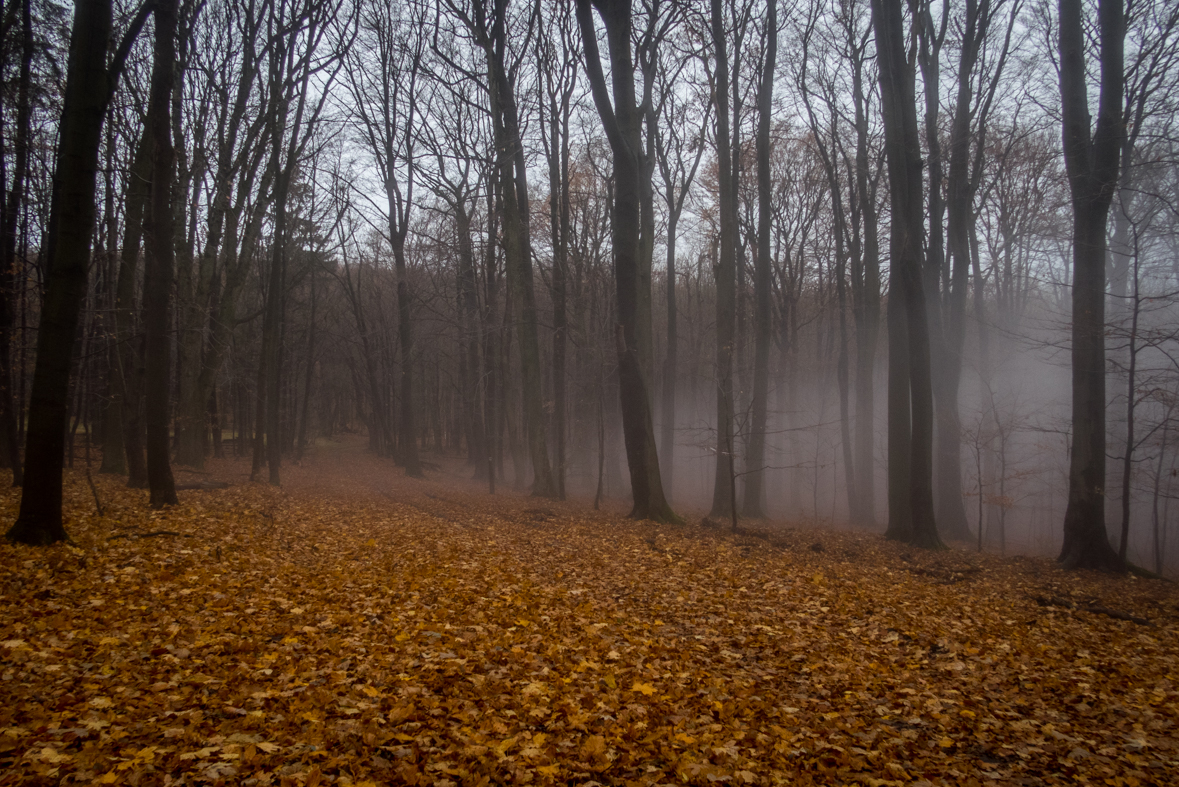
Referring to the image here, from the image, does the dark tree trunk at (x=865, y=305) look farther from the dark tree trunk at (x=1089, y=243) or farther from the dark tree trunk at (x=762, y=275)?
the dark tree trunk at (x=1089, y=243)

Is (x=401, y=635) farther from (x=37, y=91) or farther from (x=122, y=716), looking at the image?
(x=37, y=91)

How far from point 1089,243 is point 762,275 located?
7.21 meters

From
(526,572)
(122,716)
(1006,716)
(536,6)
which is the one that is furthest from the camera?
(536,6)

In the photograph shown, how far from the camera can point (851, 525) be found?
58.7 ft

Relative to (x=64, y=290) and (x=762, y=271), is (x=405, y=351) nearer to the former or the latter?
(x=762, y=271)

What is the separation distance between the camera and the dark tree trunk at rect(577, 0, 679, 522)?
446 inches

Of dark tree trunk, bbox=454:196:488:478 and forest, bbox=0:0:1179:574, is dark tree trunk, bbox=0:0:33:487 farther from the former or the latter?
dark tree trunk, bbox=454:196:488:478

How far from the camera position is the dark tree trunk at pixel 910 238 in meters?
10.9

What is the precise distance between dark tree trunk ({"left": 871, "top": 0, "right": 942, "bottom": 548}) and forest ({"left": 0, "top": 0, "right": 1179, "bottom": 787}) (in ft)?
0.22

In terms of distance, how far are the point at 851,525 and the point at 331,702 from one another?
17374 mm

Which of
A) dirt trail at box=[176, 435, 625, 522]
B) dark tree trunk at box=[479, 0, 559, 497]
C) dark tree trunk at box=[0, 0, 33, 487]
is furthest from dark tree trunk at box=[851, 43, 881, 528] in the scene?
dark tree trunk at box=[0, 0, 33, 487]

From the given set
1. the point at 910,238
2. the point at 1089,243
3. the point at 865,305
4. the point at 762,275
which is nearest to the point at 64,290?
the point at 910,238

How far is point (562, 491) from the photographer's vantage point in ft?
55.2

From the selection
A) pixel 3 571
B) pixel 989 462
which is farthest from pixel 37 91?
pixel 989 462
